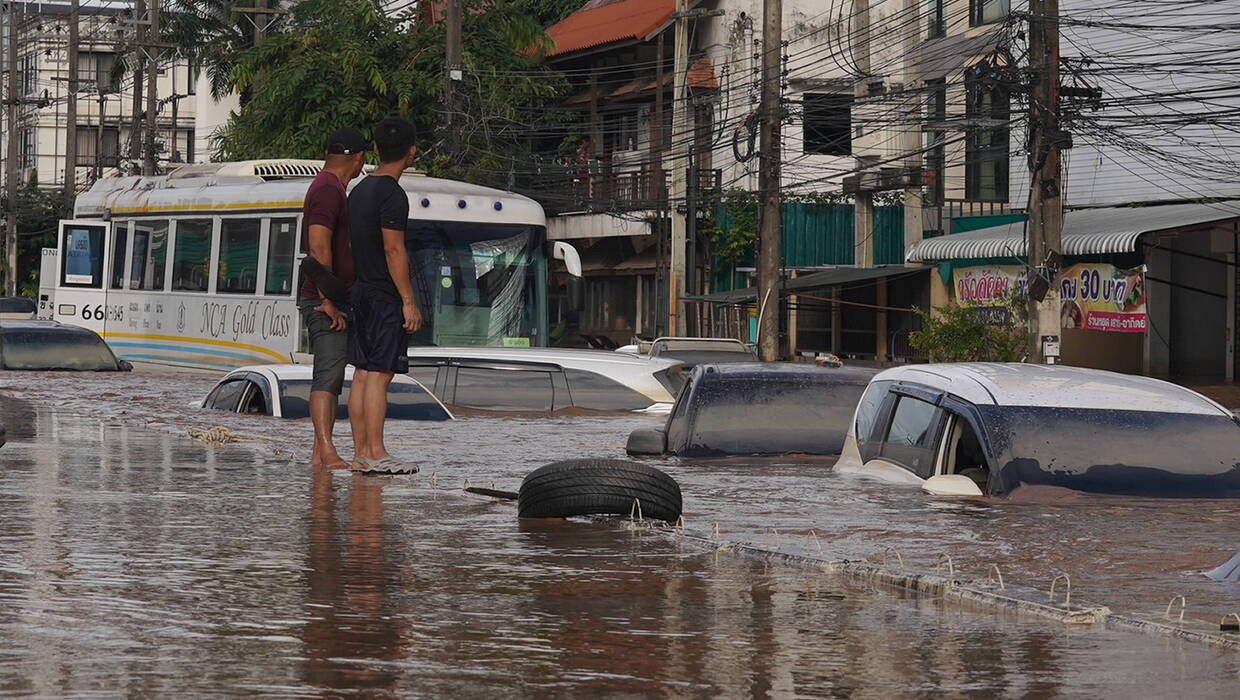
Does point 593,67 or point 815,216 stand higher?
point 593,67

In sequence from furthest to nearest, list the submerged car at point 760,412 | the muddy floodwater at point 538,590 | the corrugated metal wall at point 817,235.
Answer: the corrugated metal wall at point 817,235 → the submerged car at point 760,412 → the muddy floodwater at point 538,590

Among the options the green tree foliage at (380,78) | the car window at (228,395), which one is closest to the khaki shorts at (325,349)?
the car window at (228,395)

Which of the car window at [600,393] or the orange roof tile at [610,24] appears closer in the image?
the car window at [600,393]

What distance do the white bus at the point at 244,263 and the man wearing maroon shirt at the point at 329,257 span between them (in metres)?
14.6

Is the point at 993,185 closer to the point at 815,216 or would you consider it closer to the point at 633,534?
the point at 815,216

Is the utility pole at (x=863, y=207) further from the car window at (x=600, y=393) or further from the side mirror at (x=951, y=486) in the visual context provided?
the side mirror at (x=951, y=486)

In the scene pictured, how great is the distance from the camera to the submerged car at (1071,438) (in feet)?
34.3

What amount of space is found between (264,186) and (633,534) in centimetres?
2126

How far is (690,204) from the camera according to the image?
4859 cm

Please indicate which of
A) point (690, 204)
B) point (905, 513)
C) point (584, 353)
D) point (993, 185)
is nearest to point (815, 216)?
point (690, 204)

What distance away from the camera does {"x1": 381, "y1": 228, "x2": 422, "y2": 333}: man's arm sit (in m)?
11.0

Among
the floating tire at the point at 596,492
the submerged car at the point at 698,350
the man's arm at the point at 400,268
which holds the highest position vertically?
the submerged car at the point at 698,350

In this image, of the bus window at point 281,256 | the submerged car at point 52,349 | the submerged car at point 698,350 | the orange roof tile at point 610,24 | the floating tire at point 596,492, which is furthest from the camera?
the orange roof tile at point 610,24

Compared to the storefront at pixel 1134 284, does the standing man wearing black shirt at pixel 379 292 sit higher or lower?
lower
